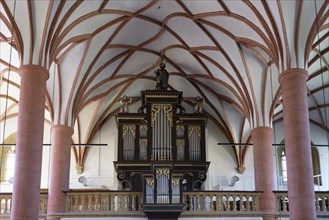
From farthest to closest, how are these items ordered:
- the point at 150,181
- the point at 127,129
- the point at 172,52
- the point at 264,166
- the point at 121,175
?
1. the point at 172,52
2. the point at 127,129
3. the point at 264,166
4. the point at 121,175
5. the point at 150,181

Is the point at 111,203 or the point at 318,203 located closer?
the point at 318,203

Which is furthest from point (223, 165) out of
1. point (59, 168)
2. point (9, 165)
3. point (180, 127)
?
point (9, 165)

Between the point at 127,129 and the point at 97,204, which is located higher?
the point at 127,129

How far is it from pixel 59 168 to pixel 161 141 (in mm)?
4629

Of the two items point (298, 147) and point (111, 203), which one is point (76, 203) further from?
point (298, 147)

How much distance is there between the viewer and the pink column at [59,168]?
22.9 metres

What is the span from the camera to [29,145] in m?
18.0

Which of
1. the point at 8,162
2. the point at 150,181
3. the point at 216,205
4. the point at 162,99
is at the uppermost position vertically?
the point at 162,99

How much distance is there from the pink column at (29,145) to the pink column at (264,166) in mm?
9916

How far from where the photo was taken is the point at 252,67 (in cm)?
2500

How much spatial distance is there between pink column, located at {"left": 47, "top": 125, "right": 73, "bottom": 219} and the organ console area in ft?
7.90

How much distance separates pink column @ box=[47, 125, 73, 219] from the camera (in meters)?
22.9

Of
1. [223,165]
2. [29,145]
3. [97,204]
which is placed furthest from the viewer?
[223,165]

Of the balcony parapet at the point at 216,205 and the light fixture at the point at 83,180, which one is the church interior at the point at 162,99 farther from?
the light fixture at the point at 83,180
